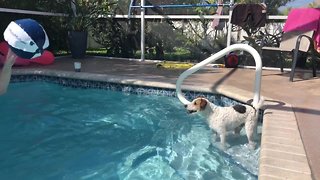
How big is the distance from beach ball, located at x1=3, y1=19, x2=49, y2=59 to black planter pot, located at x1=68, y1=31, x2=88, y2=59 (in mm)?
7094

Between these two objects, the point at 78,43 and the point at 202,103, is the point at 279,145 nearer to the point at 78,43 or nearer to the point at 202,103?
the point at 202,103

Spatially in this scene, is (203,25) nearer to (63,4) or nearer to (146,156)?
(63,4)

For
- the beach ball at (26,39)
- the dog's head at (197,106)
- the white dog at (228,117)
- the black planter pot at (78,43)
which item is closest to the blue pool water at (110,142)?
the white dog at (228,117)

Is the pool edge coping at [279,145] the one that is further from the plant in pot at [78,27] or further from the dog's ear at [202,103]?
the plant in pot at [78,27]

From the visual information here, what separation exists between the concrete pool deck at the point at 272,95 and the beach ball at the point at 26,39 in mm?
2118

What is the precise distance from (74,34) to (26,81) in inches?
108

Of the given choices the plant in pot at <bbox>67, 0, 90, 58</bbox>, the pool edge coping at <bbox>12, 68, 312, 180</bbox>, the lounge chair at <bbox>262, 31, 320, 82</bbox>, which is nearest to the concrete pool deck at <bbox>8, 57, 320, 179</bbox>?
the pool edge coping at <bbox>12, 68, 312, 180</bbox>

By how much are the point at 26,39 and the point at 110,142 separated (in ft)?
6.92

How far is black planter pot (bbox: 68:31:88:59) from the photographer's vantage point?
391 inches

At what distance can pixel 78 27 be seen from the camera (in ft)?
33.1

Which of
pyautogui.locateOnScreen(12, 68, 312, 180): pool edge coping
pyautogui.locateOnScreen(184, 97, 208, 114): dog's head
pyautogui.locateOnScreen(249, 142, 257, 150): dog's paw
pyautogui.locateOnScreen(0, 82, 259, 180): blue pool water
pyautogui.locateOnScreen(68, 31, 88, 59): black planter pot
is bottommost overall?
pyautogui.locateOnScreen(0, 82, 259, 180): blue pool water

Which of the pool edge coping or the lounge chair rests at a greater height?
the lounge chair

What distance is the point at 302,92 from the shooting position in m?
5.63

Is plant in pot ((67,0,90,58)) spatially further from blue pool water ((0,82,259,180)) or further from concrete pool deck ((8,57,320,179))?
blue pool water ((0,82,259,180))
